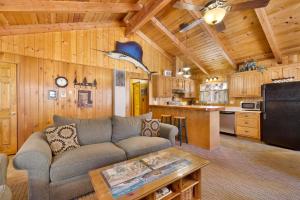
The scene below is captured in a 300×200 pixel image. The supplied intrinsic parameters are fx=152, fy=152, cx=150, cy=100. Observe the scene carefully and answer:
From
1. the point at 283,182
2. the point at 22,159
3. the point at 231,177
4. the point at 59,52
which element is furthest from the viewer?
the point at 59,52

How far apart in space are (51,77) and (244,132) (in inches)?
234

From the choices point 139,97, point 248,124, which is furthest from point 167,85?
point 248,124

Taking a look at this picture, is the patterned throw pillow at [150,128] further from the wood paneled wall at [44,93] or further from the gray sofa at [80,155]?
the wood paneled wall at [44,93]

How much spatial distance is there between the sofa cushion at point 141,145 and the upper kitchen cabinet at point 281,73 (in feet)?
13.6

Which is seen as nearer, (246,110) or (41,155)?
(41,155)

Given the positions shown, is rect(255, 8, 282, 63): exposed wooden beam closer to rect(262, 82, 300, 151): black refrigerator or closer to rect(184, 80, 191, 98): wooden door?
rect(262, 82, 300, 151): black refrigerator

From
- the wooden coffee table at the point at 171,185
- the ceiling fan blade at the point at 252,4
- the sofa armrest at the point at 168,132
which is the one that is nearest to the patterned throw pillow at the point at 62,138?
the wooden coffee table at the point at 171,185

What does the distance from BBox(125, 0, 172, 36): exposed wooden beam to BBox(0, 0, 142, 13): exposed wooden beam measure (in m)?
0.21

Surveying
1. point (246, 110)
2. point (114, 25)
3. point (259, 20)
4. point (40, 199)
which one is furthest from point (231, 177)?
point (114, 25)

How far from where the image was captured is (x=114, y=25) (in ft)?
16.5

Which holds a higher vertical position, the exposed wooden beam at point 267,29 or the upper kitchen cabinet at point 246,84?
the exposed wooden beam at point 267,29

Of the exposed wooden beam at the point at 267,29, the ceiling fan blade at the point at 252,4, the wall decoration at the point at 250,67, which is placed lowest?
the wall decoration at the point at 250,67

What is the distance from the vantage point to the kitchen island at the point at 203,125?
3.82 metres

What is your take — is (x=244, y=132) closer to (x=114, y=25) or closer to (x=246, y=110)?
(x=246, y=110)
